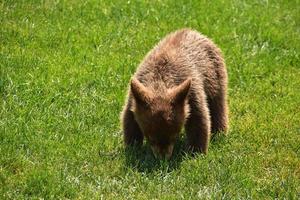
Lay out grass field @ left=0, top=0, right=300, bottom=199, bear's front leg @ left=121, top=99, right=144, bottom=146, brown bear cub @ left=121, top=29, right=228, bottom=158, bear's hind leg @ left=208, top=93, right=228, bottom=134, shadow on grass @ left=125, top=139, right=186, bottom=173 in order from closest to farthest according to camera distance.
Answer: grass field @ left=0, top=0, right=300, bottom=199 → brown bear cub @ left=121, top=29, right=228, bottom=158 → shadow on grass @ left=125, top=139, right=186, bottom=173 → bear's front leg @ left=121, top=99, right=144, bottom=146 → bear's hind leg @ left=208, top=93, right=228, bottom=134

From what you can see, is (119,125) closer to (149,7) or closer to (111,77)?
(111,77)

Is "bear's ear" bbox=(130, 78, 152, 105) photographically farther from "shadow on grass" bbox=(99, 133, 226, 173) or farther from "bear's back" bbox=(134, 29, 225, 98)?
"shadow on grass" bbox=(99, 133, 226, 173)

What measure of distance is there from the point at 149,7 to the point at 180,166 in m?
5.17

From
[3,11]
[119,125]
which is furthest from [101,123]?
[3,11]

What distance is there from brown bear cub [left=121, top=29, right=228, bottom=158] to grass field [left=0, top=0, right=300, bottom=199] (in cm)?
23

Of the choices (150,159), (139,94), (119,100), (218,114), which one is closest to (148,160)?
(150,159)

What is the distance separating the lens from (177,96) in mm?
6992

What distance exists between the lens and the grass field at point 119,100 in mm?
6863

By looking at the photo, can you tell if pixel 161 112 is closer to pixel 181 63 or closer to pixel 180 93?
→ pixel 180 93

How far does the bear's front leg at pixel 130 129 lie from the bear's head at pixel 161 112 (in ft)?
1.04

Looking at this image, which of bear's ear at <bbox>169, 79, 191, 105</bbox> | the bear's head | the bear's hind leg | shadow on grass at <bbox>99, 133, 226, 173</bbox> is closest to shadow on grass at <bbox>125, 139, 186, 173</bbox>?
shadow on grass at <bbox>99, 133, 226, 173</bbox>

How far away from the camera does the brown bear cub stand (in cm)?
698

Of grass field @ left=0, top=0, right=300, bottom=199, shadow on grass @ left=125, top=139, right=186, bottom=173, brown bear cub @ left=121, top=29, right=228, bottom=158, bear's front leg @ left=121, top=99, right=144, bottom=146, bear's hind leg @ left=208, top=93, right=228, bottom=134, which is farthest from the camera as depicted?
bear's hind leg @ left=208, top=93, right=228, bottom=134

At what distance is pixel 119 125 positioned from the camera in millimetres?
8109
